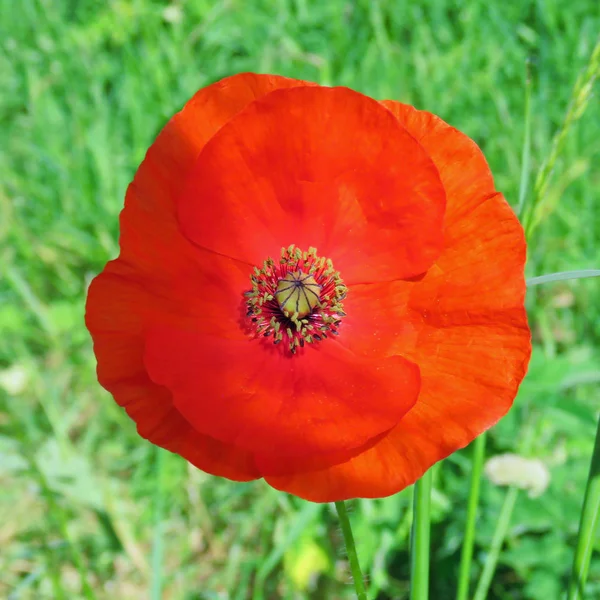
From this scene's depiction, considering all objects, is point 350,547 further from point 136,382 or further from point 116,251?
point 116,251

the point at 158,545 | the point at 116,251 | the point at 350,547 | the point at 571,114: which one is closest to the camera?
the point at 350,547

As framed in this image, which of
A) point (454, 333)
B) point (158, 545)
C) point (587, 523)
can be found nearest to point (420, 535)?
point (587, 523)

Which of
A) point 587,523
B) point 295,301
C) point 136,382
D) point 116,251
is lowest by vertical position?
point 587,523

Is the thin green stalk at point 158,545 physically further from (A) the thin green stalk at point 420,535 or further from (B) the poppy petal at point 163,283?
(A) the thin green stalk at point 420,535

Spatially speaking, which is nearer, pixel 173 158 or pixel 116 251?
pixel 173 158

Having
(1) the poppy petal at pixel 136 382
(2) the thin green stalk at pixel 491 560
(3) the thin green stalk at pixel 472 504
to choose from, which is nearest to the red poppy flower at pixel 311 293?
(1) the poppy petal at pixel 136 382

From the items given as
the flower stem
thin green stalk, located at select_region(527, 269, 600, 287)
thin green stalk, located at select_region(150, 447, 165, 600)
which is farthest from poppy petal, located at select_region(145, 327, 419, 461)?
thin green stalk, located at select_region(150, 447, 165, 600)
